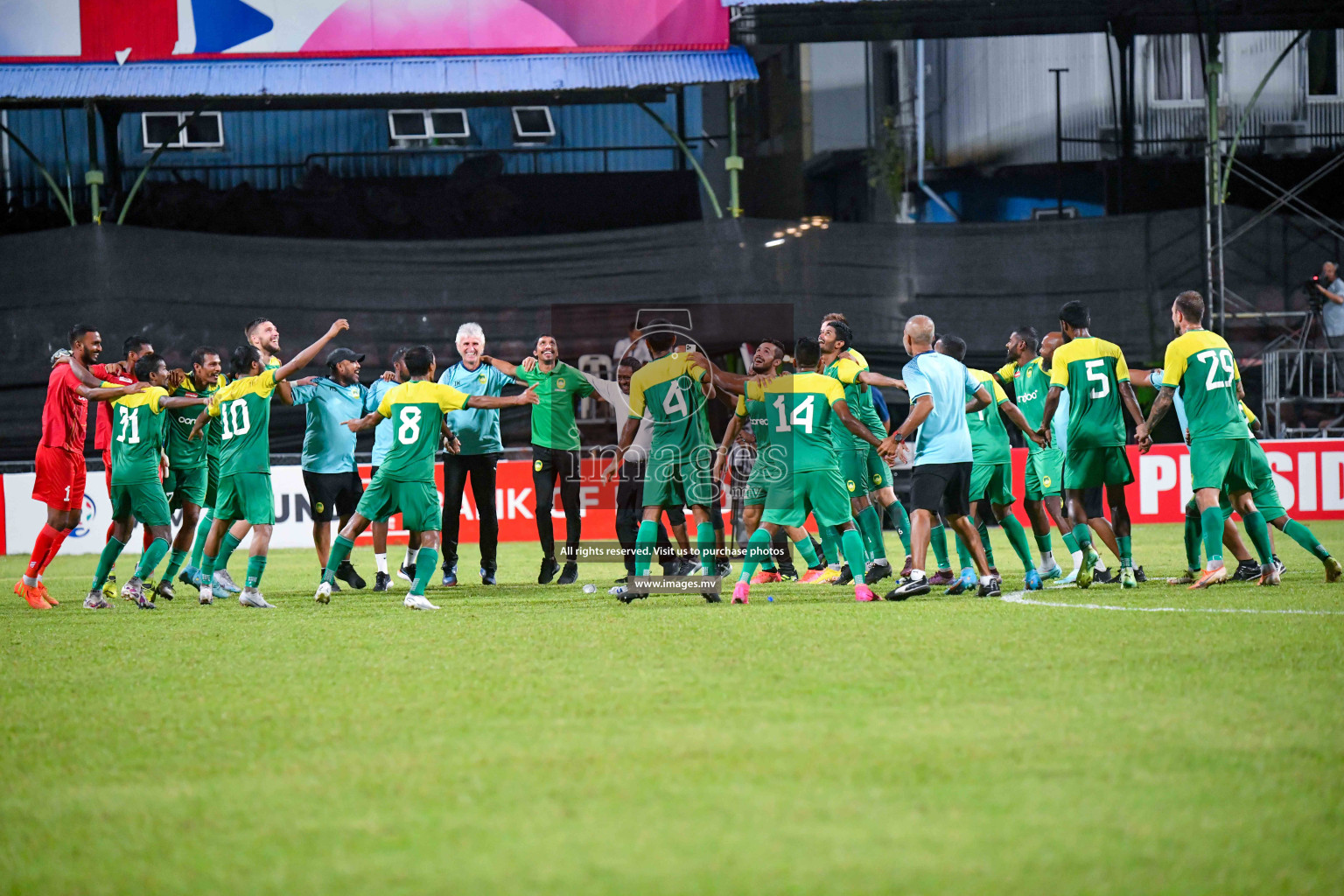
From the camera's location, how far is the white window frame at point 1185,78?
23602 mm

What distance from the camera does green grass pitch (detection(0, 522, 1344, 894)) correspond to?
345 cm

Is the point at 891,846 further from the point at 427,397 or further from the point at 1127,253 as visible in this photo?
the point at 1127,253

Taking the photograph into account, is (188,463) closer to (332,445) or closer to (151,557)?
(332,445)

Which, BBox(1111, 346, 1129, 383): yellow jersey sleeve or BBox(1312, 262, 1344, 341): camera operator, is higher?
BBox(1312, 262, 1344, 341): camera operator

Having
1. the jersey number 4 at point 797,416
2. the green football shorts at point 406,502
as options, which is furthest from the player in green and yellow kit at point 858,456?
the green football shorts at point 406,502

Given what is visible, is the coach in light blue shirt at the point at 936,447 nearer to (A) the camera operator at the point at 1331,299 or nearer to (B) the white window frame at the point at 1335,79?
(A) the camera operator at the point at 1331,299

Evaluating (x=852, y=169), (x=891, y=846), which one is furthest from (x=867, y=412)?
(x=852, y=169)

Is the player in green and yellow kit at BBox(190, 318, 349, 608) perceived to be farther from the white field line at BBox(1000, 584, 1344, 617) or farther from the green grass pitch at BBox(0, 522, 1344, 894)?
the white field line at BBox(1000, 584, 1344, 617)

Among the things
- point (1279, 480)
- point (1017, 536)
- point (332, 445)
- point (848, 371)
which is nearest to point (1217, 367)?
point (1017, 536)

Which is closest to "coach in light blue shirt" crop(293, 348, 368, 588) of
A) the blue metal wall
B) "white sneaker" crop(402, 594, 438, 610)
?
"white sneaker" crop(402, 594, 438, 610)

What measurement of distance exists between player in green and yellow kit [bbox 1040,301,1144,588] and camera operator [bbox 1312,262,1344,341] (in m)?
11.0

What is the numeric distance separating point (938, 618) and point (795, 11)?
1398 cm

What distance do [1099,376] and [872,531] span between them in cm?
225

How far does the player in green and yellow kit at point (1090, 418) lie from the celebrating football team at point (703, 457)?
18 mm
